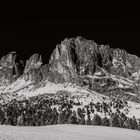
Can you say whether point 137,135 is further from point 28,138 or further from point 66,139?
point 28,138

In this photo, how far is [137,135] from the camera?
6156 centimetres

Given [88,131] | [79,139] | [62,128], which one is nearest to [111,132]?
[88,131]

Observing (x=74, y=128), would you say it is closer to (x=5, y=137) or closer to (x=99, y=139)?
(x=99, y=139)

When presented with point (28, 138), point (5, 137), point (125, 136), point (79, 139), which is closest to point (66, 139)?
point (79, 139)

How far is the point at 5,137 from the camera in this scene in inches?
1692

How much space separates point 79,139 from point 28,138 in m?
8.63

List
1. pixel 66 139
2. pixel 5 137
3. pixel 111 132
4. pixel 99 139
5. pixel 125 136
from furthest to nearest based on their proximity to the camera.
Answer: pixel 111 132, pixel 125 136, pixel 99 139, pixel 66 139, pixel 5 137

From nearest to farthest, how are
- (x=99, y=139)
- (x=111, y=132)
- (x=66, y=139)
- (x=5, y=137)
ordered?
(x=5, y=137) → (x=66, y=139) → (x=99, y=139) → (x=111, y=132)

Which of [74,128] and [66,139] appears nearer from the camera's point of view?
[66,139]

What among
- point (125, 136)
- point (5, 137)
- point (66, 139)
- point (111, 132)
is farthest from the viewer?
point (111, 132)

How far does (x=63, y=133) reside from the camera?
186 ft

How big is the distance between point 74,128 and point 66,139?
1922cm

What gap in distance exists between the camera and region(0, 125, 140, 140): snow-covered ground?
47.3 metres

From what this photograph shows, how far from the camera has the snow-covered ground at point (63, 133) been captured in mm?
47256
